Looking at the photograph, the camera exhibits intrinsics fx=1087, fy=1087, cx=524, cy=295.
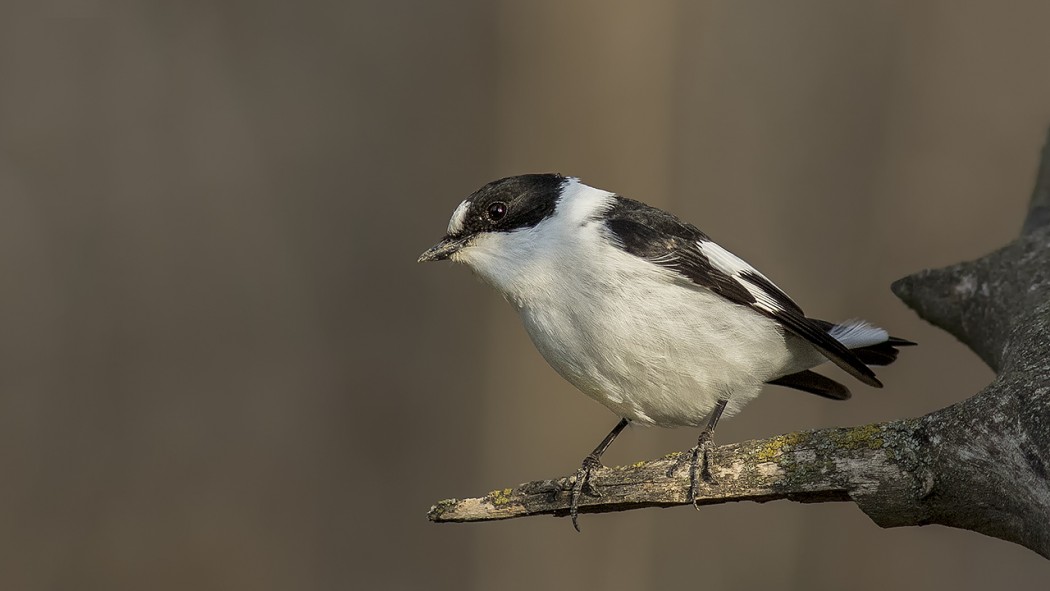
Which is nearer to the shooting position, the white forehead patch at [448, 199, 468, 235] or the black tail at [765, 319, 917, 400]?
the white forehead patch at [448, 199, 468, 235]

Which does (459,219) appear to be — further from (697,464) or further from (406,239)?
(406,239)

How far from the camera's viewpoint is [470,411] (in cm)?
647

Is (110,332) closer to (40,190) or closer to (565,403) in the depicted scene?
(40,190)

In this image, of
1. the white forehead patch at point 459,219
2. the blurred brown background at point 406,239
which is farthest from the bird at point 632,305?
the blurred brown background at point 406,239

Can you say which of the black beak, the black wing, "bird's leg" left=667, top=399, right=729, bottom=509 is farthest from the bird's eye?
"bird's leg" left=667, top=399, right=729, bottom=509

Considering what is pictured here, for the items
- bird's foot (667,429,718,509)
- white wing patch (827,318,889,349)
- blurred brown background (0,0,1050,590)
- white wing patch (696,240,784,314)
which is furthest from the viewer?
blurred brown background (0,0,1050,590)

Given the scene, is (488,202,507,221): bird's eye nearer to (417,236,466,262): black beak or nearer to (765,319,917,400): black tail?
(417,236,466,262): black beak

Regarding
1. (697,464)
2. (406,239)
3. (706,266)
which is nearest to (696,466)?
(697,464)

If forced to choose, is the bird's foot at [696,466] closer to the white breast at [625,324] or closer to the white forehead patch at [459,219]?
the white breast at [625,324]

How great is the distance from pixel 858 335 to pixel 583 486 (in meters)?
1.33

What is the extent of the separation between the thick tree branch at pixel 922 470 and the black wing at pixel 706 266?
1.94 ft

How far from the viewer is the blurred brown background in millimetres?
6234

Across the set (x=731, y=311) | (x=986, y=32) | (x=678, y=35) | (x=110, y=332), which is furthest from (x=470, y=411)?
(x=986, y=32)

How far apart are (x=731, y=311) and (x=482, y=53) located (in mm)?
3367
